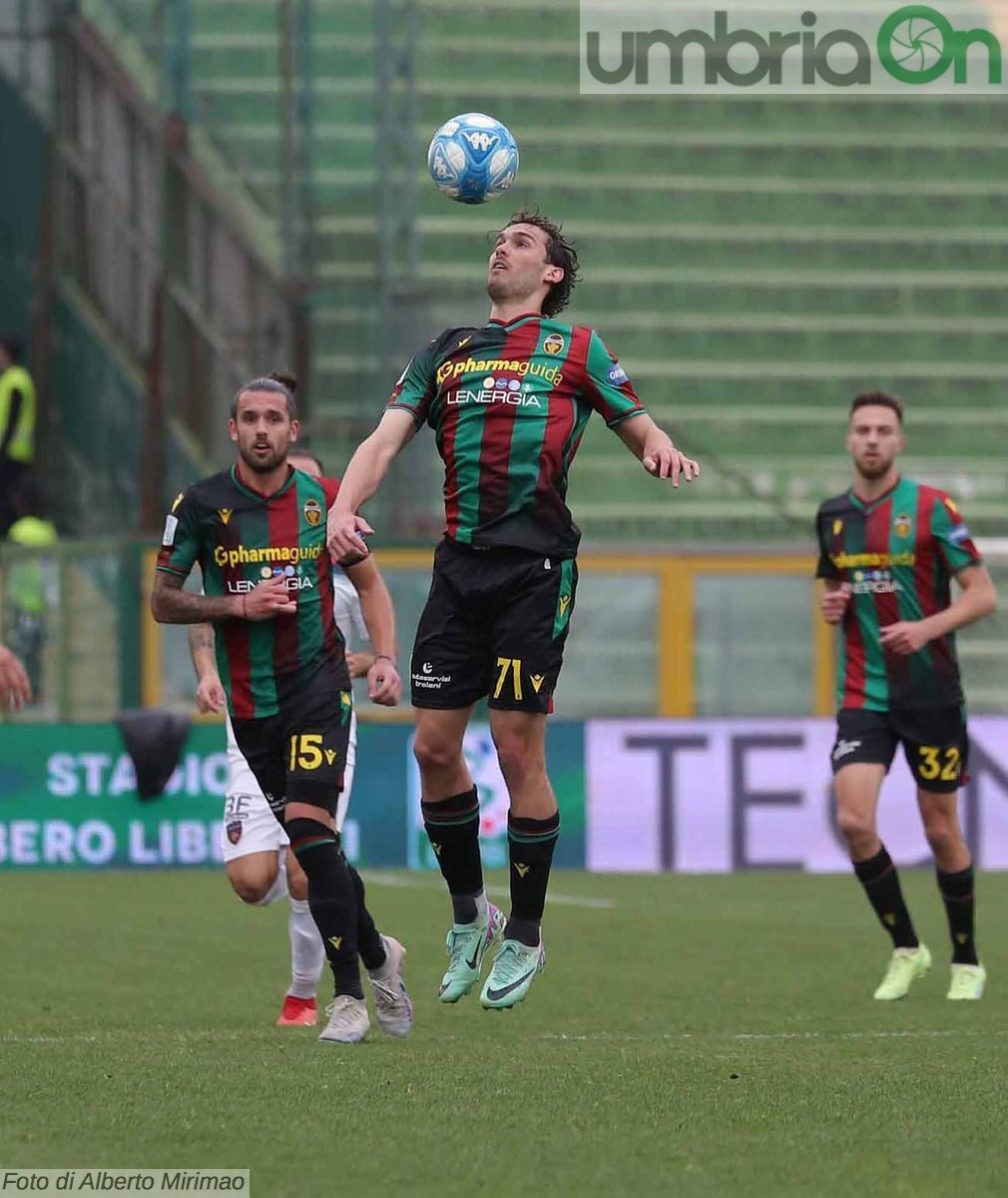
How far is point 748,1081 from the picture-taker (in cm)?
630

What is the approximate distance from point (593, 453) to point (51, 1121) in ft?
46.3

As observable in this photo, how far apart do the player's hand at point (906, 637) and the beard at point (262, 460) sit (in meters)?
2.45

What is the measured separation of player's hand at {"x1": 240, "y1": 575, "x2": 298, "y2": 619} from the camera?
7.54 m

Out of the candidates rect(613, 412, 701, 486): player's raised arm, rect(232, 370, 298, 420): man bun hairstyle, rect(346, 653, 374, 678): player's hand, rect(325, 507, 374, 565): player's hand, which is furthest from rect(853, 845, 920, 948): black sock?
rect(325, 507, 374, 565): player's hand

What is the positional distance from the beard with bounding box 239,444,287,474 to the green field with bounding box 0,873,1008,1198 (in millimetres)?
1710

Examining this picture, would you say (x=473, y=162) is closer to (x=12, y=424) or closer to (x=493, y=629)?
(x=493, y=629)

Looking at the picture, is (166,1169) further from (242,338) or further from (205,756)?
(242,338)

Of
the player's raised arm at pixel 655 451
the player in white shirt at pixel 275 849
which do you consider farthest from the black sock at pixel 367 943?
the player's raised arm at pixel 655 451

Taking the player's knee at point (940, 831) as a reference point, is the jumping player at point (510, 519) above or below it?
above

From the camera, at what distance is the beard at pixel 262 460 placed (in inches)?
301

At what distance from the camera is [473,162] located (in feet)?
23.8

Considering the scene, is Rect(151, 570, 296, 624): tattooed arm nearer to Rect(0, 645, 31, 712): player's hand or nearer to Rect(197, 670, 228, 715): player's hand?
Rect(197, 670, 228, 715): player's hand

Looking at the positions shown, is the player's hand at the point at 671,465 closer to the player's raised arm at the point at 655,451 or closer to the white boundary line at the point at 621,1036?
the player's raised arm at the point at 655,451

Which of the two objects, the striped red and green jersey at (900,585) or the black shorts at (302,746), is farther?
the striped red and green jersey at (900,585)
